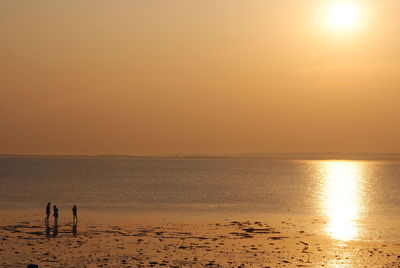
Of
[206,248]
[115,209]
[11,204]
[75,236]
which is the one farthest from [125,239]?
[11,204]

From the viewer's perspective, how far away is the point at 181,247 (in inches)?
1591

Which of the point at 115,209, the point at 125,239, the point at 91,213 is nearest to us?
the point at 125,239

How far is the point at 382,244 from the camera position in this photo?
44.8 metres

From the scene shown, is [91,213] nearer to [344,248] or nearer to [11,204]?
[11,204]

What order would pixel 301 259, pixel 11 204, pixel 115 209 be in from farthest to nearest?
pixel 11 204, pixel 115 209, pixel 301 259

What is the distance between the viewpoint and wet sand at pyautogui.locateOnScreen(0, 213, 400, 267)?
116ft

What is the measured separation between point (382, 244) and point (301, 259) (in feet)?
34.7

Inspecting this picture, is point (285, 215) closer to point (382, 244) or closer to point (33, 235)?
point (382, 244)

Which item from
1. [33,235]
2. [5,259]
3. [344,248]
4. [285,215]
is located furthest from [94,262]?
[285,215]

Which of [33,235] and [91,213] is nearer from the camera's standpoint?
[33,235]

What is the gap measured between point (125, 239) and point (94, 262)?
946 cm

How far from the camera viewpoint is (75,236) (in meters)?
44.3

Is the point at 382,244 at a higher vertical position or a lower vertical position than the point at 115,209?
lower

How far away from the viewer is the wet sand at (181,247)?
35219 millimetres
